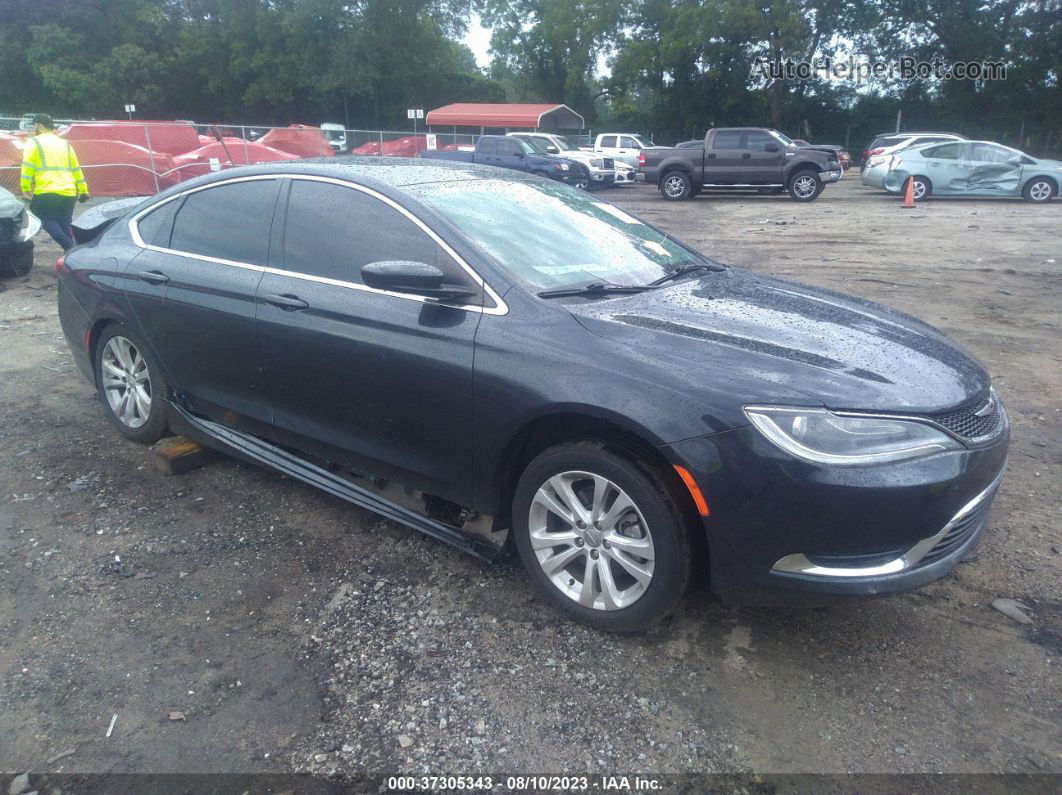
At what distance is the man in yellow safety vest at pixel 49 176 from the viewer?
363 inches

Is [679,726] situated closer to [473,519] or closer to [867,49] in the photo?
[473,519]

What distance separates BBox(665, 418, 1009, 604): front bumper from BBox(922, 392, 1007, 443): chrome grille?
0.08 m

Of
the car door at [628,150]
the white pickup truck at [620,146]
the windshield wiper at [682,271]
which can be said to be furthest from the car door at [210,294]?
the white pickup truck at [620,146]

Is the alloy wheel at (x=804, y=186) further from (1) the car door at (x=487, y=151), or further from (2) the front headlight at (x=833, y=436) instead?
(2) the front headlight at (x=833, y=436)

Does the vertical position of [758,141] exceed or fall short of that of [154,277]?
it exceeds it

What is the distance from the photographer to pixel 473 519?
3.62 meters

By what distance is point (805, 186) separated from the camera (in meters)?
21.5

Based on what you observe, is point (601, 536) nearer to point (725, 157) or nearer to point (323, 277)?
point (323, 277)

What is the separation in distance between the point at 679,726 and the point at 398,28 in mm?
52588

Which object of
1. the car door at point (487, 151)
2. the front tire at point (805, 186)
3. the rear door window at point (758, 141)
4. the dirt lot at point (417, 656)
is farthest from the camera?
the car door at point (487, 151)

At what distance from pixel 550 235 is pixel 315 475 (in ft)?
5.28

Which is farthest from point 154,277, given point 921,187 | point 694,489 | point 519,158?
point 921,187

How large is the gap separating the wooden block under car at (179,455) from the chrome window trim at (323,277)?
106 centimetres

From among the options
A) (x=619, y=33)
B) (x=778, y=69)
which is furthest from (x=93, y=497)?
(x=619, y=33)
